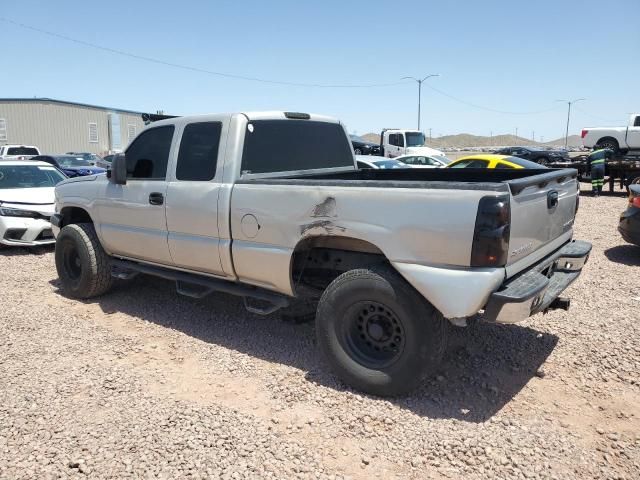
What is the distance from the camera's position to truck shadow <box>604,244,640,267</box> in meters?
7.51

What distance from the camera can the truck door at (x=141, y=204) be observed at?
191 inches

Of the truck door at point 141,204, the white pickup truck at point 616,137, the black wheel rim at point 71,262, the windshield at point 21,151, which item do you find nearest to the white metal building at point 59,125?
the windshield at point 21,151

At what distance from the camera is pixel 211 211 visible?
Answer: 4301 mm

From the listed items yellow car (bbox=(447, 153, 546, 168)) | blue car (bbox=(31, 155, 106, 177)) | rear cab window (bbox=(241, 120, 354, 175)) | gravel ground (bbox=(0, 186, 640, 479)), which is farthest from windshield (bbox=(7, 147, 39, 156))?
rear cab window (bbox=(241, 120, 354, 175))

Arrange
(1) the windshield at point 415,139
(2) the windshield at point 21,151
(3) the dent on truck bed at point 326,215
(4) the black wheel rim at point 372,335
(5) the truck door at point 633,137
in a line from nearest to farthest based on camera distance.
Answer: (4) the black wheel rim at point 372,335 → (3) the dent on truck bed at point 326,215 → (5) the truck door at point 633,137 → (2) the windshield at point 21,151 → (1) the windshield at point 415,139

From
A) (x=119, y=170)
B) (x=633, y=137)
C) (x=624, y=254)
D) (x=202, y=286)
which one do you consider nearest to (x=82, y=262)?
(x=119, y=170)

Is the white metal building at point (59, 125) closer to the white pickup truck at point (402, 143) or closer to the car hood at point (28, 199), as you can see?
the white pickup truck at point (402, 143)

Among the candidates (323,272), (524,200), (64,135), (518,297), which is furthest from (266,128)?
(64,135)

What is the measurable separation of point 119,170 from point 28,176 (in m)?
5.61

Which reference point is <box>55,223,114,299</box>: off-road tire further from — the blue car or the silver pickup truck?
the blue car

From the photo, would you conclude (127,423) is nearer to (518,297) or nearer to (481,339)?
(518,297)

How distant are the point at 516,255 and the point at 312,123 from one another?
8.49 ft

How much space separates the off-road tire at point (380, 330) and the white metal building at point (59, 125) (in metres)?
40.2

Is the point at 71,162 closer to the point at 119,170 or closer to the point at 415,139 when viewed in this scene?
the point at 415,139
